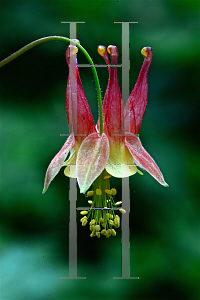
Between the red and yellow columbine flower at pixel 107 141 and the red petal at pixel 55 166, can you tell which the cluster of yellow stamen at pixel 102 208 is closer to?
the red and yellow columbine flower at pixel 107 141

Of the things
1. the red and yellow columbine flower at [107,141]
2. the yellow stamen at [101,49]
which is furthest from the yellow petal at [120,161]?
the yellow stamen at [101,49]

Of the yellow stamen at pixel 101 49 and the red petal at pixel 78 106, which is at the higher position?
the yellow stamen at pixel 101 49

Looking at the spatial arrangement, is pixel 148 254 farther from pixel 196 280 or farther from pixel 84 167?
pixel 84 167

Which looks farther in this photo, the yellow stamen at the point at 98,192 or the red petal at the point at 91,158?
the yellow stamen at the point at 98,192

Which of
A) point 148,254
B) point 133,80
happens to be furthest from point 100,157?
point 148,254

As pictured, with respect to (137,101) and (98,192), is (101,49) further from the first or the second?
(98,192)

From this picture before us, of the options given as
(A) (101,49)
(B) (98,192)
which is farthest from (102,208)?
(A) (101,49)

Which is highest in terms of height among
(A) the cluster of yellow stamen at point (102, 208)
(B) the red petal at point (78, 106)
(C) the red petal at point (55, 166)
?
(B) the red petal at point (78, 106)
